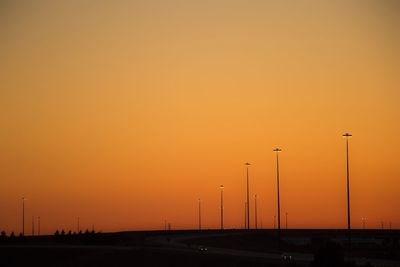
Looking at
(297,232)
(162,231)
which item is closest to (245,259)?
(162,231)

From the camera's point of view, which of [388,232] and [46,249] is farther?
[388,232]

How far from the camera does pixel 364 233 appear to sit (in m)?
185

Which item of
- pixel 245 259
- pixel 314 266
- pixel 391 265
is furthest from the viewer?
pixel 245 259

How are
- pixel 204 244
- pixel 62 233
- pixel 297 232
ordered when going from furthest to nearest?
pixel 297 232 < pixel 62 233 < pixel 204 244

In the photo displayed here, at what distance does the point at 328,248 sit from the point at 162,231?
11401 cm

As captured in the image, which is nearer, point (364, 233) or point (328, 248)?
point (328, 248)

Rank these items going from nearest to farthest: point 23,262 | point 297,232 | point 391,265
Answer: point 391,265 < point 23,262 < point 297,232

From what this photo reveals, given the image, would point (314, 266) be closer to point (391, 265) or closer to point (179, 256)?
point (391, 265)

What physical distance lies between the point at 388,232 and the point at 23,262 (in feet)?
391

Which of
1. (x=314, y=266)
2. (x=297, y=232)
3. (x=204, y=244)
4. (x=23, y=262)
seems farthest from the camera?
(x=297, y=232)

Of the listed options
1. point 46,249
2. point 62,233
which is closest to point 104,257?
point 46,249

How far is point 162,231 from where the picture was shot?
7032 inches

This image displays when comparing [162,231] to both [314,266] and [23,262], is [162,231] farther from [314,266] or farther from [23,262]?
[314,266]

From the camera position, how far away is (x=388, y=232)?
191 meters
